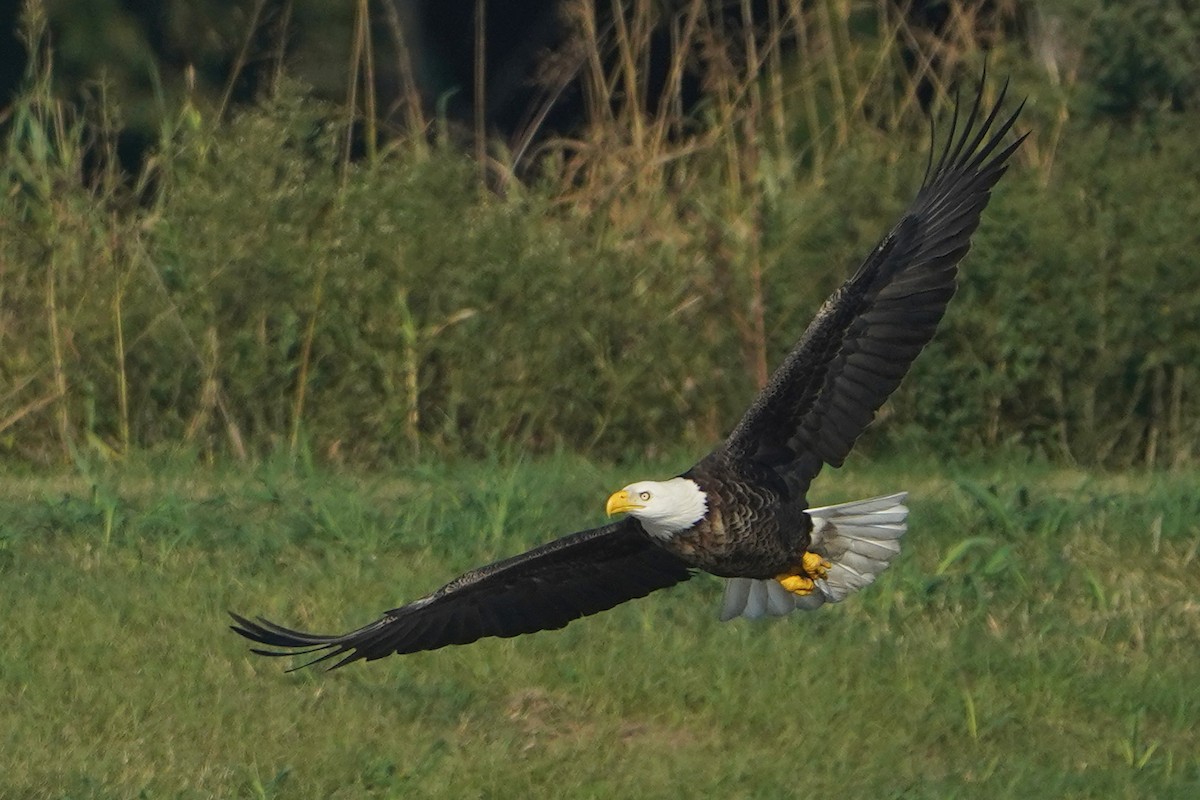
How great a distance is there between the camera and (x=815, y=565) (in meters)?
6.37

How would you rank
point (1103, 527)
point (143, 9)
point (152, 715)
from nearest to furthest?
1. point (152, 715)
2. point (1103, 527)
3. point (143, 9)

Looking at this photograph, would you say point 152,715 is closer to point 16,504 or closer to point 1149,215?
point 16,504

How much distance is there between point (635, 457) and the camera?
9.48m

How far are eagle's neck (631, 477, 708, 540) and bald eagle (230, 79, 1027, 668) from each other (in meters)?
0.01

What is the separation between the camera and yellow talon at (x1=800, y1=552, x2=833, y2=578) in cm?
636

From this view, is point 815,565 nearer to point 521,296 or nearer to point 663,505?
point 663,505

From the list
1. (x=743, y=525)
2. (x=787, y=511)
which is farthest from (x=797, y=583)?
(x=743, y=525)

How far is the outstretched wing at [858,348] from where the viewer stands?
20.6ft

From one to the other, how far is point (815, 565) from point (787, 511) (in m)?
0.28

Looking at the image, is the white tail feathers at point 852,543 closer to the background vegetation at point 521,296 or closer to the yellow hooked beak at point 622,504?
the yellow hooked beak at point 622,504

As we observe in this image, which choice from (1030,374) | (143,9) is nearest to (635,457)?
(1030,374)

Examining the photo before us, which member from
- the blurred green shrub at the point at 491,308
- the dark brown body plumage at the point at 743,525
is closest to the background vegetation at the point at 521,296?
the blurred green shrub at the point at 491,308

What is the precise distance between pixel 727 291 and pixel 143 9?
19.3ft

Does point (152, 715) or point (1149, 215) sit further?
point (1149, 215)
